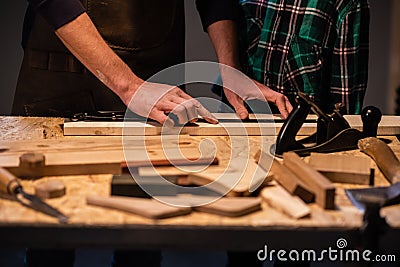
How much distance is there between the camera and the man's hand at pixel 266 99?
1.72 metres

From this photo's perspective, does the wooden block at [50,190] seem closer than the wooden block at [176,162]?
Yes

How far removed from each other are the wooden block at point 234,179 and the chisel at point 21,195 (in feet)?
0.87

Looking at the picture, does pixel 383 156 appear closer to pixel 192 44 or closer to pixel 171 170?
pixel 171 170

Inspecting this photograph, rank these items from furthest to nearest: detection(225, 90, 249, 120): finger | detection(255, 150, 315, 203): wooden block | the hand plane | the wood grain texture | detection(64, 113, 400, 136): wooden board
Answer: detection(225, 90, 249, 120): finger, detection(64, 113, 400, 136): wooden board, the hand plane, detection(255, 150, 315, 203): wooden block, the wood grain texture

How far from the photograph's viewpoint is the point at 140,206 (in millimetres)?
984

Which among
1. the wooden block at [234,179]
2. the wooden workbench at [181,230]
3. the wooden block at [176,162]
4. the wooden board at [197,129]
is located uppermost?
the wooden board at [197,129]

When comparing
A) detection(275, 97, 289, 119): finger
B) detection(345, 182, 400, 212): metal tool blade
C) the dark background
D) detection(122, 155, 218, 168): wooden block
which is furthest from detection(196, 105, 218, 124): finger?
the dark background

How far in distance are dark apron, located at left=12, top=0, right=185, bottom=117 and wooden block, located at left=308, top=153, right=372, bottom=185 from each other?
85 cm

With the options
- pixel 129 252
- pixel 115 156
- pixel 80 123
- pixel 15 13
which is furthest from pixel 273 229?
pixel 15 13

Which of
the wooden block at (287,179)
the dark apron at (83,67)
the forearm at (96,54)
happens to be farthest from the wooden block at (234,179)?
the dark apron at (83,67)

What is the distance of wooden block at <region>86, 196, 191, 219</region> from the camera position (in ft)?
3.16

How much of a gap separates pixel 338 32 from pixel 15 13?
188 cm

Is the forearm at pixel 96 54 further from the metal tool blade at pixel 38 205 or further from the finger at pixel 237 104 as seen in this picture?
the metal tool blade at pixel 38 205

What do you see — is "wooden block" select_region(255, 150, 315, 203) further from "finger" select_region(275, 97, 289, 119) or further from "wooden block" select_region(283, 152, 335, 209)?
"finger" select_region(275, 97, 289, 119)
